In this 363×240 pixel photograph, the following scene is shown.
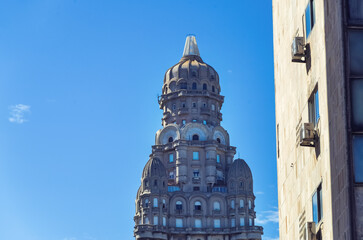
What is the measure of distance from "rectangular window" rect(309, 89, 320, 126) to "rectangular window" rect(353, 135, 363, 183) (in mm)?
4185

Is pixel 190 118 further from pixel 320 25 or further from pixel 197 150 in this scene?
Result: pixel 320 25

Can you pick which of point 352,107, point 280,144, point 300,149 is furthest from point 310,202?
point 280,144

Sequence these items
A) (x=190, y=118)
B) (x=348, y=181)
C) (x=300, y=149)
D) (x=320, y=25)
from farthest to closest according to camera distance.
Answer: (x=190, y=118)
(x=300, y=149)
(x=320, y=25)
(x=348, y=181)

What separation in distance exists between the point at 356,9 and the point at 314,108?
216 inches

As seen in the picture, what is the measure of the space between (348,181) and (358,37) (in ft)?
18.0

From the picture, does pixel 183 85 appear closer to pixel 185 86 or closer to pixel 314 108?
pixel 185 86

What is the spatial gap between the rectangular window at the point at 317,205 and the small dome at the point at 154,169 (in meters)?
139

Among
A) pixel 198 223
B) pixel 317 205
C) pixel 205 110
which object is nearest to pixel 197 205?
pixel 198 223

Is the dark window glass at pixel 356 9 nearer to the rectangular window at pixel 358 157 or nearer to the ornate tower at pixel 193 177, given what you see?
the rectangular window at pixel 358 157

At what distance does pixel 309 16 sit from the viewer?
40156 millimetres

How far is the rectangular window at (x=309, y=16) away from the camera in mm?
39562

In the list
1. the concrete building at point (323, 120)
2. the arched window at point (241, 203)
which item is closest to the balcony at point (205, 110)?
the arched window at point (241, 203)

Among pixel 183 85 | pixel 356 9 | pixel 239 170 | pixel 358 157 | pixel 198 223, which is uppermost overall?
pixel 183 85

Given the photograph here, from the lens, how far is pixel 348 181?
33.3 meters
